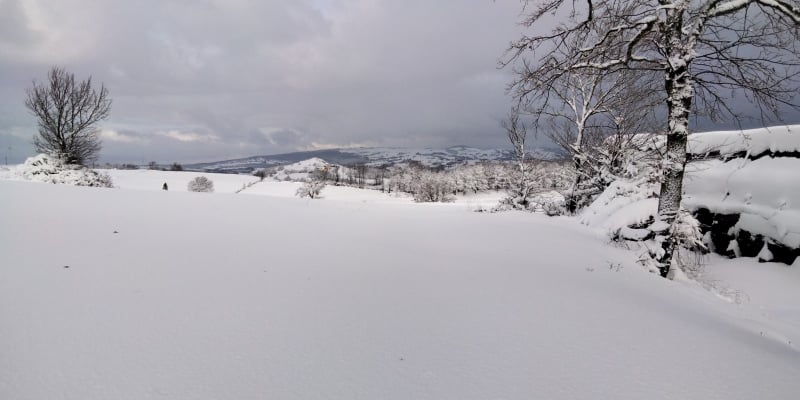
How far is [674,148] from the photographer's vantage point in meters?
5.43

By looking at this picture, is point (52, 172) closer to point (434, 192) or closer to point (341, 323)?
point (341, 323)

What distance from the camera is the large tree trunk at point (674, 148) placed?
5258mm

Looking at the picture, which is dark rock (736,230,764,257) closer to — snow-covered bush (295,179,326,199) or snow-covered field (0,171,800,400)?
snow-covered field (0,171,800,400)

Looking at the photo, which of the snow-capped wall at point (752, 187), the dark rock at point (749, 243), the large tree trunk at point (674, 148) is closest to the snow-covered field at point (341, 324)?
the large tree trunk at point (674, 148)

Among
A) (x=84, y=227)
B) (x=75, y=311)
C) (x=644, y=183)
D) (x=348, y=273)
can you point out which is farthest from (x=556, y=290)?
(x=644, y=183)

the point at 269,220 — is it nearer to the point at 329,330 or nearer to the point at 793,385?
the point at 329,330

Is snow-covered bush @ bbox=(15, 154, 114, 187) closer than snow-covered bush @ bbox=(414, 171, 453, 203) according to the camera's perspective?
Yes

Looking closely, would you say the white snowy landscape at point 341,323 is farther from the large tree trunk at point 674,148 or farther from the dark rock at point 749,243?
the dark rock at point 749,243

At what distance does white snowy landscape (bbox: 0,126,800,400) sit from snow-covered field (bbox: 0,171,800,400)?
1 cm

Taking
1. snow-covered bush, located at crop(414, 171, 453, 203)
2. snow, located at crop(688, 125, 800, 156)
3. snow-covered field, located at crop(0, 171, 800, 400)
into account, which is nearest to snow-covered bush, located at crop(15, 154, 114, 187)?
snow-covered field, located at crop(0, 171, 800, 400)

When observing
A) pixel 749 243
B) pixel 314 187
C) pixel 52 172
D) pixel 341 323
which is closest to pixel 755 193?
pixel 749 243

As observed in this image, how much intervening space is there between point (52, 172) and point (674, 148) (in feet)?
81.9

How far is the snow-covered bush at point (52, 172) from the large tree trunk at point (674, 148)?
77.2 feet

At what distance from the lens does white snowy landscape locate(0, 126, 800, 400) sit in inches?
75.6
